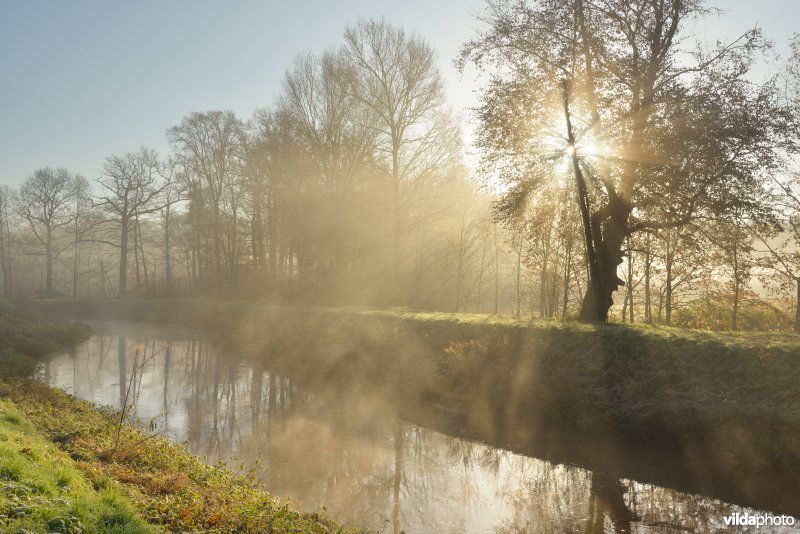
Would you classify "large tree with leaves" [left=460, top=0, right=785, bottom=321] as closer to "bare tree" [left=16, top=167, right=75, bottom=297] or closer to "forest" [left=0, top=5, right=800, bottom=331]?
"forest" [left=0, top=5, right=800, bottom=331]

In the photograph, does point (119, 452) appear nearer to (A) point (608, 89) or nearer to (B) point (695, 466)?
(B) point (695, 466)

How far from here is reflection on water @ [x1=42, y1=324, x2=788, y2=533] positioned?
8211mm

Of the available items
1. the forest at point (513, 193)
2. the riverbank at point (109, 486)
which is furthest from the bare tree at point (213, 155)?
the riverbank at point (109, 486)

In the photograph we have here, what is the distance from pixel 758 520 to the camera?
7953 mm

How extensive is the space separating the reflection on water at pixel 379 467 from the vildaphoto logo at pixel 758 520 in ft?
0.52

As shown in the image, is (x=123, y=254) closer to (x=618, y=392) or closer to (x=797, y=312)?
(x=618, y=392)

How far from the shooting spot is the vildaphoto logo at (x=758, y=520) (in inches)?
308

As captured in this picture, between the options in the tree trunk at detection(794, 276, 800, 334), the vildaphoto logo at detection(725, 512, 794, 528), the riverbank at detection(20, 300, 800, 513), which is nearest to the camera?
the vildaphoto logo at detection(725, 512, 794, 528)

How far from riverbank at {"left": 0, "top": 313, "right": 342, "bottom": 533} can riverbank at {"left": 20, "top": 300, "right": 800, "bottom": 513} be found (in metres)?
6.09

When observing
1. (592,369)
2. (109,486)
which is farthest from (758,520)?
(109,486)

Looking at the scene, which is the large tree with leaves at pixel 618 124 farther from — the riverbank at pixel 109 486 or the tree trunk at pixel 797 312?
the riverbank at pixel 109 486

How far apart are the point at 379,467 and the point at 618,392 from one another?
5470 millimetres

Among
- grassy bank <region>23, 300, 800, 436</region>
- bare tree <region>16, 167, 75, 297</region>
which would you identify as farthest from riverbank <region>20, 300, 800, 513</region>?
bare tree <region>16, 167, 75, 297</region>

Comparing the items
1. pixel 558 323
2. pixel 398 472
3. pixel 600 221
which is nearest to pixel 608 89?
pixel 600 221
